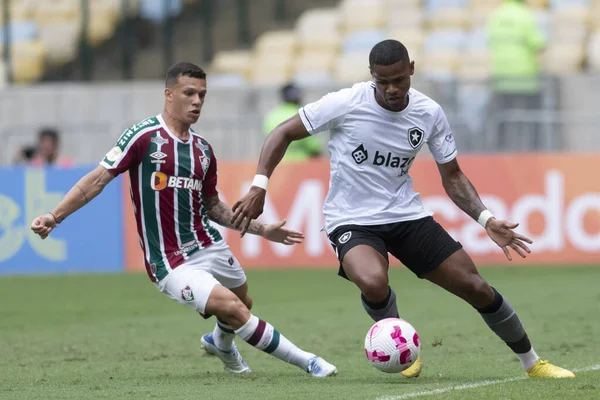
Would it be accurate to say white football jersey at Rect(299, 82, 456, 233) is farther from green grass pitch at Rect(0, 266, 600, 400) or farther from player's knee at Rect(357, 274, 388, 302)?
green grass pitch at Rect(0, 266, 600, 400)

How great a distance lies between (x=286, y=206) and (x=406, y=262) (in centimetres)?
980

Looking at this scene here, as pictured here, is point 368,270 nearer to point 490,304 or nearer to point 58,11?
point 490,304

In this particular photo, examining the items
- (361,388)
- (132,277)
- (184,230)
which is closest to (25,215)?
(132,277)

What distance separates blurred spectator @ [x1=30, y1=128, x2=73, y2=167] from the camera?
1839 cm

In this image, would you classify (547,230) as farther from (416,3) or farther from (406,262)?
(406,262)

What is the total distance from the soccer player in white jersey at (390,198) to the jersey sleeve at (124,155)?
3.17 feet

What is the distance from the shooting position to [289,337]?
1095 centimetres

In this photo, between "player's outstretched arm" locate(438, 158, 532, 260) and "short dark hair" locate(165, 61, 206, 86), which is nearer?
"player's outstretched arm" locate(438, 158, 532, 260)

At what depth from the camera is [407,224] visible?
27.1ft

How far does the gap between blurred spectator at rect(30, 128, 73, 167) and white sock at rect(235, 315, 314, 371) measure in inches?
425

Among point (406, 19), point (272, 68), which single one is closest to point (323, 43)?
point (272, 68)

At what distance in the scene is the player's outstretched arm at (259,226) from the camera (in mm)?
8500

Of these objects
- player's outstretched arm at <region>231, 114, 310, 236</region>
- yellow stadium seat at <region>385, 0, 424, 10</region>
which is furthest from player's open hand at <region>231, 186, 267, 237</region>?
yellow stadium seat at <region>385, 0, 424, 10</region>

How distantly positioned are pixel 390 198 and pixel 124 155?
1.80m
